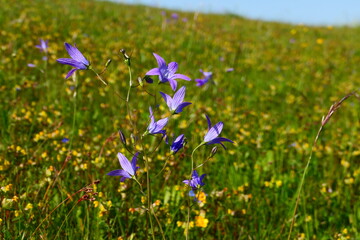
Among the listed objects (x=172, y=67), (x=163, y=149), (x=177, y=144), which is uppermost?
(x=172, y=67)

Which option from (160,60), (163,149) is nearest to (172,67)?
(160,60)

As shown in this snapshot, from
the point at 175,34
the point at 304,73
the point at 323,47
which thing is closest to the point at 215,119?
the point at 304,73

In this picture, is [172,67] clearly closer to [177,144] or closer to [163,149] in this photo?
[177,144]

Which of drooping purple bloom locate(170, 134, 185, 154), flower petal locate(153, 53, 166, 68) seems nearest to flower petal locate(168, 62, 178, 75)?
flower petal locate(153, 53, 166, 68)

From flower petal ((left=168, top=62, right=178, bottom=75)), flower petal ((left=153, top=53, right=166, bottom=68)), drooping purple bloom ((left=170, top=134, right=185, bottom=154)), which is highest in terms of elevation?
flower petal ((left=153, top=53, right=166, bottom=68))

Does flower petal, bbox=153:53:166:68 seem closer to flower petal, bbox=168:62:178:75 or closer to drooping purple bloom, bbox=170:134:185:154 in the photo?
flower petal, bbox=168:62:178:75

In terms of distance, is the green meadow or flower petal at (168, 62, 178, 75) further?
the green meadow

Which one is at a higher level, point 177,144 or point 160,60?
point 160,60

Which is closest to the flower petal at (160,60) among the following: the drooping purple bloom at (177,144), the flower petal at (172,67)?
the flower petal at (172,67)

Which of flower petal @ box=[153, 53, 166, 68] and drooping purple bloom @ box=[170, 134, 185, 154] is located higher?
flower petal @ box=[153, 53, 166, 68]
